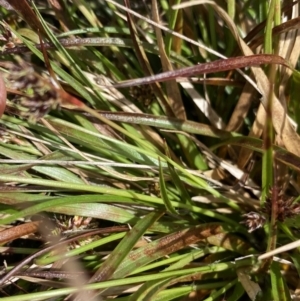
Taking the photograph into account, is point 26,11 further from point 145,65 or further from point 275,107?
point 275,107

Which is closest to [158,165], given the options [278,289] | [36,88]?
[278,289]

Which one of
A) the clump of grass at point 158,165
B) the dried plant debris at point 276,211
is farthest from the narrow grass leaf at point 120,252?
the dried plant debris at point 276,211

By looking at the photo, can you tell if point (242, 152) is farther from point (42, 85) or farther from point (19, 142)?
point (42, 85)

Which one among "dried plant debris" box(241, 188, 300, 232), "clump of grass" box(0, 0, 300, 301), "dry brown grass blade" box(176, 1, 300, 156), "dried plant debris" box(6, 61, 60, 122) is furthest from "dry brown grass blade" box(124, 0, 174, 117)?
"dried plant debris" box(6, 61, 60, 122)

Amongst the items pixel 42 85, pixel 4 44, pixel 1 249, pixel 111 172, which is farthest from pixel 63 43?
pixel 42 85

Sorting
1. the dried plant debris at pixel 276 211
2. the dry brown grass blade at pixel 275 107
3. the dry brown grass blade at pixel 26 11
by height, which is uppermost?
the dry brown grass blade at pixel 26 11

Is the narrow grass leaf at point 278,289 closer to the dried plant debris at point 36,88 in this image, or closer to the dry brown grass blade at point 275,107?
the dry brown grass blade at point 275,107

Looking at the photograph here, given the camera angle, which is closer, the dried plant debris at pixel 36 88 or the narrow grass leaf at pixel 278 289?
the dried plant debris at pixel 36 88
